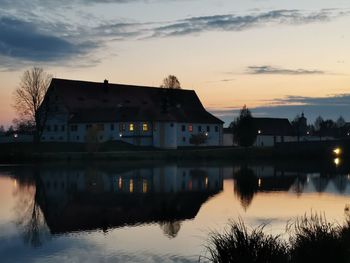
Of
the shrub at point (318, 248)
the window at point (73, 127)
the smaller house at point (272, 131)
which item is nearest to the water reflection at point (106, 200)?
the shrub at point (318, 248)

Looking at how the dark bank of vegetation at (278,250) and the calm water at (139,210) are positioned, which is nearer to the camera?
the dark bank of vegetation at (278,250)

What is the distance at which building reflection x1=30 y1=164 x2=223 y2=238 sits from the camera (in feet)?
80.2

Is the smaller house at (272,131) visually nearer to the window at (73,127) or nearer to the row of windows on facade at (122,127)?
the row of windows on facade at (122,127)

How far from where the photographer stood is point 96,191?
122 ft

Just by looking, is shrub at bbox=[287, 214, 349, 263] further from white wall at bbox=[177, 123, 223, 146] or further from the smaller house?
the smaller house

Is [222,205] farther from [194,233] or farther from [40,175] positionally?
[40,175]

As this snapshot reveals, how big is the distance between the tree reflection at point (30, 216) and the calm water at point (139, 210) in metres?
0.04

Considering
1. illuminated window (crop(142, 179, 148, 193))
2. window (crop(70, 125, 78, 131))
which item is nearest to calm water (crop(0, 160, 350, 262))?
illuminated window (crop(142, 179, 148, 193))

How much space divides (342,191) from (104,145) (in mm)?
53145

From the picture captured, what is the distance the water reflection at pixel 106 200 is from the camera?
23906 millimetres

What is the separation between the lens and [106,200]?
32.4 metres

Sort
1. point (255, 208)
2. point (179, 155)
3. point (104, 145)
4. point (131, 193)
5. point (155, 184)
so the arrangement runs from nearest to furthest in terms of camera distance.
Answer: point (255, 208) → point (131, 193) → point (155, 184) → point (179, 155) → point (104, 145)

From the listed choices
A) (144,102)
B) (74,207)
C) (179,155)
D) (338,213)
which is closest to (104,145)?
(179,155)

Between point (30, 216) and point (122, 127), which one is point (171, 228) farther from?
point (122, 127)
